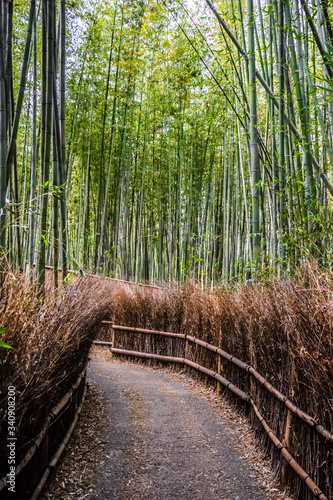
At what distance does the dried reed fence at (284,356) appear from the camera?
1.86 m

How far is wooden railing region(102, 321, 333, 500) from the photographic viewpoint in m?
1.88

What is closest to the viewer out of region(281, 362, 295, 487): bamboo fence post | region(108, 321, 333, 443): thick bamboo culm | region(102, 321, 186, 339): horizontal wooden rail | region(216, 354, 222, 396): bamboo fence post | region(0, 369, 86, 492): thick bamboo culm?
region(0, 369, 86, 492): thick bamboo culm

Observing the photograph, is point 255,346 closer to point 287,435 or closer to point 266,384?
point 266,384

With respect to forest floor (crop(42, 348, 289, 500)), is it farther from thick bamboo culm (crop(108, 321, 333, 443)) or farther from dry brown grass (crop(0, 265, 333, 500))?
thick bamboo culm (crop(108, 321, 333, 443))

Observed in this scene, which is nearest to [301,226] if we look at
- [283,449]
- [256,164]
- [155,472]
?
[256,164]

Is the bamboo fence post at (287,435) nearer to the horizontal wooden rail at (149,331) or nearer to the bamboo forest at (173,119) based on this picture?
the bamboo forest at (173,119)

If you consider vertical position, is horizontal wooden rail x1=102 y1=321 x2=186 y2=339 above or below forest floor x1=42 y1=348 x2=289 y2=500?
above

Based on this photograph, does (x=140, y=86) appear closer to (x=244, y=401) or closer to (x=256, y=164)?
(x=256, y=164)

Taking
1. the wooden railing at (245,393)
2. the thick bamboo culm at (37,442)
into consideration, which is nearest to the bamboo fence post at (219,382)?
the wooden railing at (245,393)

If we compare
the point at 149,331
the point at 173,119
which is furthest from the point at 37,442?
the point at 173,119

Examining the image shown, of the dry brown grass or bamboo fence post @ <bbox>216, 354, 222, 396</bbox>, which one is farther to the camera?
bamboo fence post @ <bbox>216, 354, 222, 396</bbox>

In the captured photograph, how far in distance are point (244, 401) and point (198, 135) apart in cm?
661

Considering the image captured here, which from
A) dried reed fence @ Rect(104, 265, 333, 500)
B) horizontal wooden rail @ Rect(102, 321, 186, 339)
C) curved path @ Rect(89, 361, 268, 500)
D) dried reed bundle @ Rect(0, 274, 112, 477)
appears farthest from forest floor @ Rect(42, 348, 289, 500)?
horizontal wooden rail @ Rect(102, 321, 186, 339)

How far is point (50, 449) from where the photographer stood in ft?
7.07
